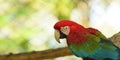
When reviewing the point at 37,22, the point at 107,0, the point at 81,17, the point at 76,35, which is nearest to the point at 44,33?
the point at 37,22

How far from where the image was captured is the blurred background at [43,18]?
7.27 feet

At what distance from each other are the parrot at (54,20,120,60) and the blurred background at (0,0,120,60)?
0.95 m

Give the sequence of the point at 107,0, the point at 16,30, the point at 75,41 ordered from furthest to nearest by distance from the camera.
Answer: the point at 107,0 → the point at 16,30 → the point at 75,41

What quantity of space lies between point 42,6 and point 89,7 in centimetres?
35

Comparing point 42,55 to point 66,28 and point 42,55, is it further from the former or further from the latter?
point 66,28

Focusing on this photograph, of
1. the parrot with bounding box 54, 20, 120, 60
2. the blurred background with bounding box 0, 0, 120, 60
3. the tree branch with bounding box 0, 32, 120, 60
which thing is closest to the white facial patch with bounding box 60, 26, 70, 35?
the parrot with bounding box 54, 20, 120, 60

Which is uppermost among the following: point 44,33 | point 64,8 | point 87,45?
point 64,8

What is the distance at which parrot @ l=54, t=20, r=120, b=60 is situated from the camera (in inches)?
47.0

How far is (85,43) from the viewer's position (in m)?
1.23

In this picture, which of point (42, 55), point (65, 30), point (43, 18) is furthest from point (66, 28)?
point (43, 18)

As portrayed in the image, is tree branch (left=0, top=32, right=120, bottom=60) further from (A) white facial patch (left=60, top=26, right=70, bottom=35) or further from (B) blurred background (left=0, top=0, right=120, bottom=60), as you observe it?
(B) blurred background (left=0, top=0, right=120, bottom=60)

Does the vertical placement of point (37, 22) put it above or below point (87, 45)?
above

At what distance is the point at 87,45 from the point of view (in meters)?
1.23

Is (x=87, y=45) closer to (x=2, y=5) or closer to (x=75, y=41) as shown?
(x=75, y=41)
